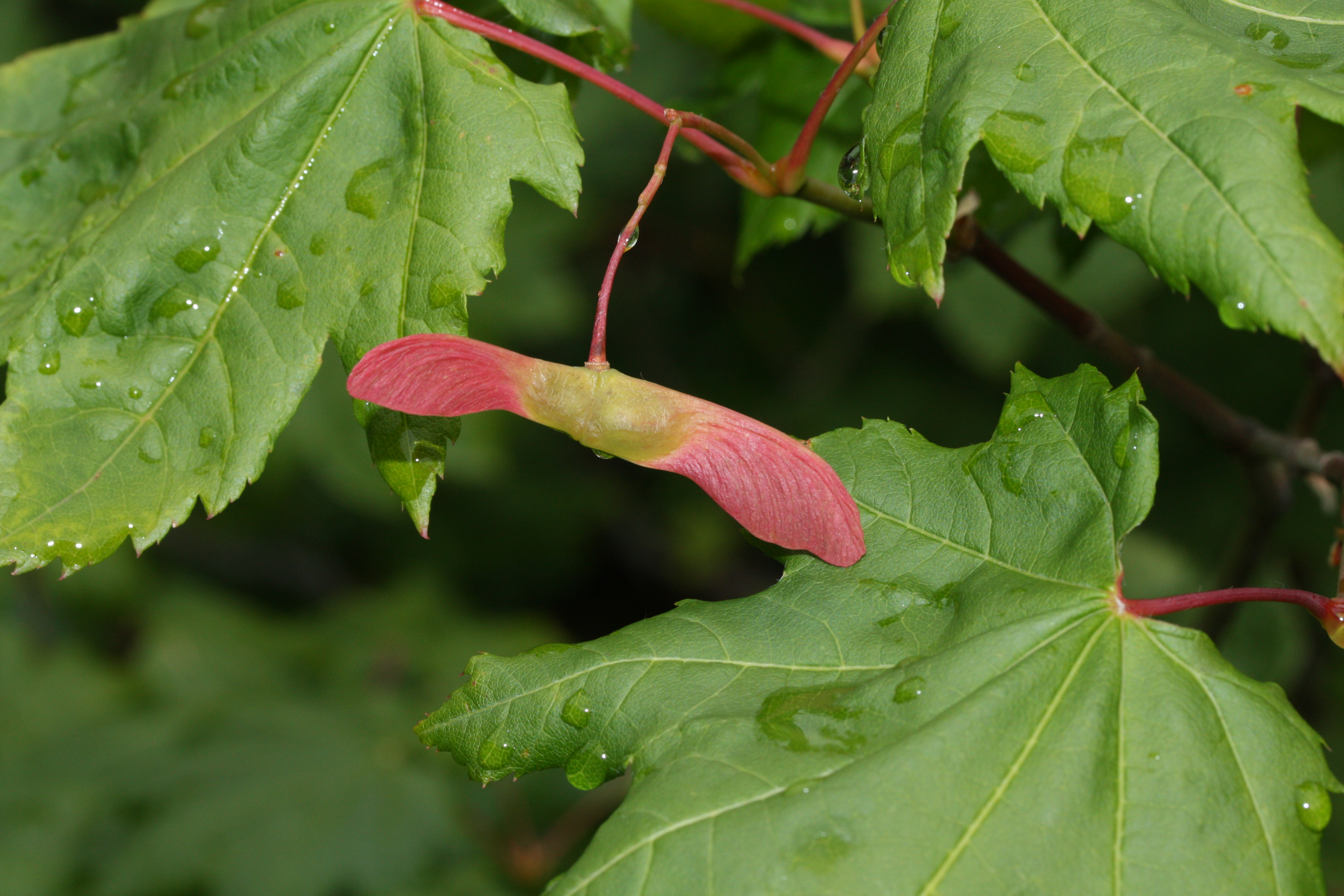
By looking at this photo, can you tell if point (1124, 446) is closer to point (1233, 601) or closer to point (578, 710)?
point (1233, 601)

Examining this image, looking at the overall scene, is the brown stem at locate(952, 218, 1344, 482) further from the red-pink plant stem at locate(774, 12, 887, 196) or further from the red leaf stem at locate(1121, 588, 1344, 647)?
the red leaf stem at locate(1121, 588, 1344, 647)

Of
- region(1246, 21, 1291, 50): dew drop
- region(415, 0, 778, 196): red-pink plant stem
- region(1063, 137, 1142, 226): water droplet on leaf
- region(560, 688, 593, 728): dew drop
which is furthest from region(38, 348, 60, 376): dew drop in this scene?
region(1246, 21, 1291, 50): dew drop

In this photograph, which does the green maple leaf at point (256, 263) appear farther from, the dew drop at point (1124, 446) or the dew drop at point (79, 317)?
the dew drop at point (1124, 446)

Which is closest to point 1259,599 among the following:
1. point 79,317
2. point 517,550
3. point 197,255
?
point 197,255

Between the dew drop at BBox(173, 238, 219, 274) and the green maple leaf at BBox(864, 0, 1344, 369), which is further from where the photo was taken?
the dew drop at BBox(173, 238, 219, 274)

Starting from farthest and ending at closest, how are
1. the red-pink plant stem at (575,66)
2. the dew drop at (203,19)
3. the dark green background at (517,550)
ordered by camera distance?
the dark green background at (517,550)
the dew drop at (203,19)
the red-pink plant stem at (575,66)

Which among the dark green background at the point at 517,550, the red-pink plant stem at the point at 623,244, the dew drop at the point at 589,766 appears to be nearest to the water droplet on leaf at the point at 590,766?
the dew drop at the point at 589,766

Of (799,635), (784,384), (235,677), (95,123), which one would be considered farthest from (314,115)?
(784,384)
